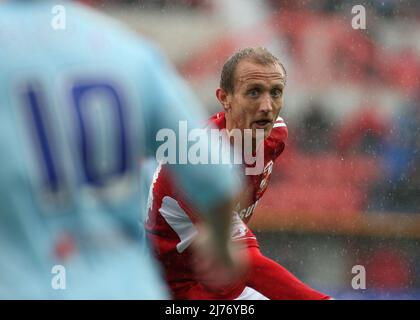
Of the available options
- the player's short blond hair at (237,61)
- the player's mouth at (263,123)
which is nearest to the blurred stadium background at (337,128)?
the player's short blond hair at (237,61)

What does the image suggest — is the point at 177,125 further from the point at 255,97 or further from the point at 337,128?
the point at 337,128

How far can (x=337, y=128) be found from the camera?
5.95m

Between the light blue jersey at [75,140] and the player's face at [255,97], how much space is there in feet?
6.00

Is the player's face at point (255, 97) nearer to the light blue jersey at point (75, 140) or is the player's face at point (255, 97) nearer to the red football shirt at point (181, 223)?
the red football shirt at point (181, 223)

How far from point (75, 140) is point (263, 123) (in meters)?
1.98

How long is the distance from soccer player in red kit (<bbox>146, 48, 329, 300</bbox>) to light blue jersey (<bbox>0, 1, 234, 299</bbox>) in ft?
5.61

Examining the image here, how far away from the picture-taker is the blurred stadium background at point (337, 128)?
225 inches

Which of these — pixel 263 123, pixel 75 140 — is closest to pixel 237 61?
pixel 263 123

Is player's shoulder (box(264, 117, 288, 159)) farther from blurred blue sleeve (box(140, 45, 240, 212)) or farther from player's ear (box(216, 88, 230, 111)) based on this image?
blurred blue sleeve (box(140, 45, 240, 212))

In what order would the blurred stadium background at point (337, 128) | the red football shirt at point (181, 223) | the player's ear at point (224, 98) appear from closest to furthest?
the red football shirt at point (181, 223), the player's ear at point (224, 98), the blurred stadium background at point (337, 128)

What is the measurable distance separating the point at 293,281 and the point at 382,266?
9.83 feet

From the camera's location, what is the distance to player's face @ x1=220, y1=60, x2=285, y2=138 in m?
3.30

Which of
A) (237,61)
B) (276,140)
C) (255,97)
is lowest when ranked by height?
(276,140)
